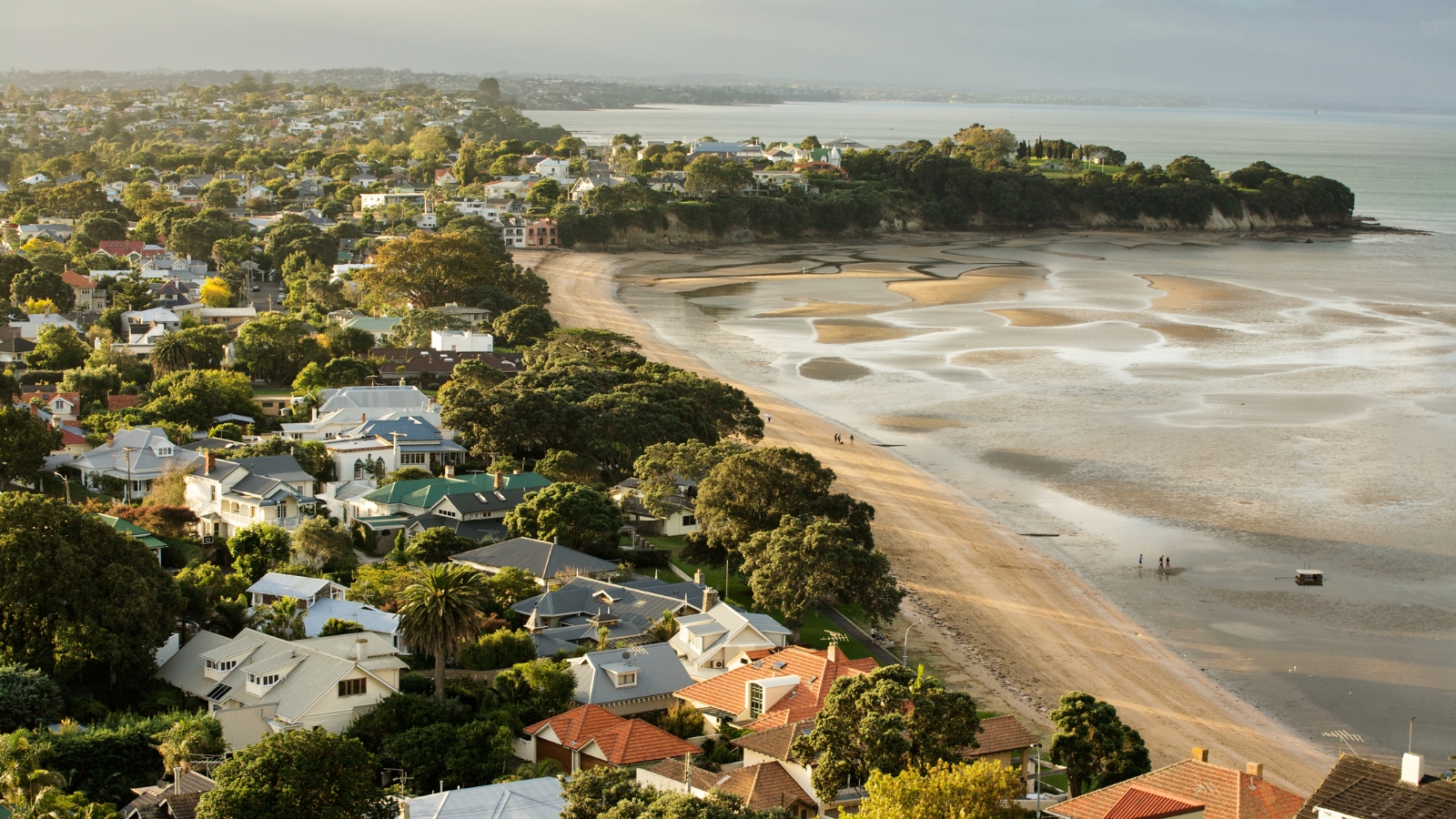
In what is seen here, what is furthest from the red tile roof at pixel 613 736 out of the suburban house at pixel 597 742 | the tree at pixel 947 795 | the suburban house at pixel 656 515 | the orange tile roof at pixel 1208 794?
the suburban house at pixel 656 515

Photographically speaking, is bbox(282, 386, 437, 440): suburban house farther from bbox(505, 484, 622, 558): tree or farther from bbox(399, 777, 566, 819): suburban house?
bbox(399, 777, 566, 819): suburban house

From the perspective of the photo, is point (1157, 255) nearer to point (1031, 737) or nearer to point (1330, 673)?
point (1330, 673)

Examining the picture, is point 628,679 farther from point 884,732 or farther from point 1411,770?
point 1411,770

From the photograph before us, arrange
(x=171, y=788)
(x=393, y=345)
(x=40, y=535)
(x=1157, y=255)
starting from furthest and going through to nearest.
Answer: (x=1157, y=255) → (x=393, y=345) → (x=40, y=535) → (x=171, y=788)

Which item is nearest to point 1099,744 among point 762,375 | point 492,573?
point 492,573

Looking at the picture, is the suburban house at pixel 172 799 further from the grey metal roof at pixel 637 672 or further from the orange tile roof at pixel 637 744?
the grey metal roof at pixel 637 672

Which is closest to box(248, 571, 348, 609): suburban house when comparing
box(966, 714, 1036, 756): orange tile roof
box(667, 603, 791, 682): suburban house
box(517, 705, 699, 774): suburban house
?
box(667, 603, 791, 682): suburban house
